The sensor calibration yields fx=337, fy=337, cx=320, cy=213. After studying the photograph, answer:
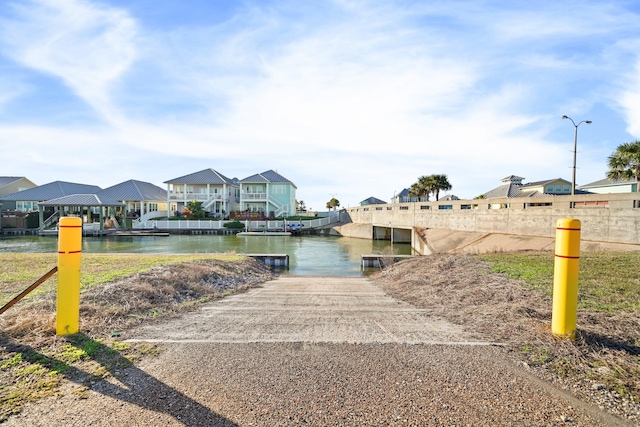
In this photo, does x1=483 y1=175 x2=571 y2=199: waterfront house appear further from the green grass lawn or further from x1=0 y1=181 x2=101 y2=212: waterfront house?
x1=0 y1=181 x2=101 y2=212: waterfront house

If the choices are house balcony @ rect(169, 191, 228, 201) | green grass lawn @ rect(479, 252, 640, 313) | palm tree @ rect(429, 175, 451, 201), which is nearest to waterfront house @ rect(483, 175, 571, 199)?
palm tree @ rect(429, 175, 451, 201)

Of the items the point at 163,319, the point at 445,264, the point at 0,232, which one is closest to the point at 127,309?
the point at 163,319

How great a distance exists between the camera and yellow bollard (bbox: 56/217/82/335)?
140 inches

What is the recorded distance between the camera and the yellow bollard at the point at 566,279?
3.50 m

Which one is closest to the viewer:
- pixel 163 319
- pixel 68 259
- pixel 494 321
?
pixel 68 259

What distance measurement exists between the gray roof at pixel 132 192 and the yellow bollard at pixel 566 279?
53.8 m

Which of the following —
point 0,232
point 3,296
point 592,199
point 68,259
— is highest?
point 592,199

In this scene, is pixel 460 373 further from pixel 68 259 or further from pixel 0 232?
pixel 0 232

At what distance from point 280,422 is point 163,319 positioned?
2998 mm

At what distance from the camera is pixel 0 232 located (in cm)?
4031

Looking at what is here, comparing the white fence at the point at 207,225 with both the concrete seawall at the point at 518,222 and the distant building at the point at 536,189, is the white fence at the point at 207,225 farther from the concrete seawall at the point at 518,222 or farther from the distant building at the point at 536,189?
the distant building at the point at 536,189

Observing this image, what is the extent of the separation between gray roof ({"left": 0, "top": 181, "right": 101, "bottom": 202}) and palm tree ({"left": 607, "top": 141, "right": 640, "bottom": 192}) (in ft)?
210

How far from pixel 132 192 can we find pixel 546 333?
56.1m

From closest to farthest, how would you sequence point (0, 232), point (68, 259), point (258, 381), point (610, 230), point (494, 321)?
point (258, 381)
point (68, 259)
point (494, 321)
point (610, 230)
point (0, 232)
